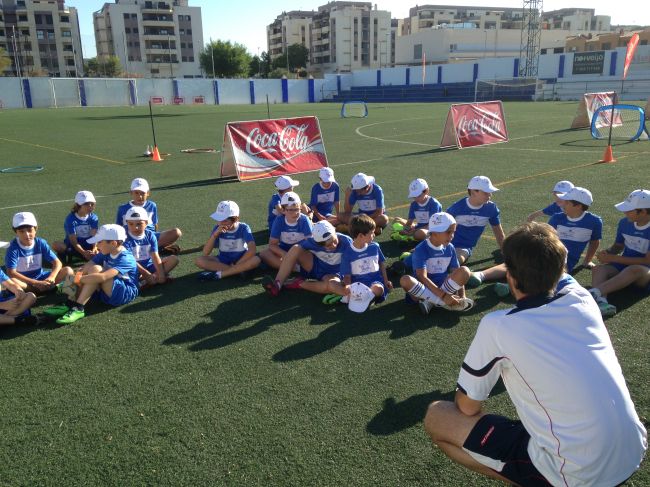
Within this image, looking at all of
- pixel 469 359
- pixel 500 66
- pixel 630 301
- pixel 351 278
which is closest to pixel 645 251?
pixel 630 301

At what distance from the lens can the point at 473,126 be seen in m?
19.8

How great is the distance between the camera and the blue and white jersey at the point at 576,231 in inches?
251

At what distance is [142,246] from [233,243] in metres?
1.19

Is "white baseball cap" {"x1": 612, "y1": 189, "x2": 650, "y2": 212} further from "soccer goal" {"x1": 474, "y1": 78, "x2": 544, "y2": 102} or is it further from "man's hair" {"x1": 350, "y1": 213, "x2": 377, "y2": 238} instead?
"soccer goal" {"x1": 474, "y1": 78, "x2": 544, "y2": 102}

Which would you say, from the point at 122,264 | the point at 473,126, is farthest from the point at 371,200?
the point at 473,126

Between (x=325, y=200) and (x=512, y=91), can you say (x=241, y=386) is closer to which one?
(x=325, y=200)

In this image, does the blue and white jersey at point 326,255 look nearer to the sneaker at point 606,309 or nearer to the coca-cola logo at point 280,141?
the sneaker at point 606,309

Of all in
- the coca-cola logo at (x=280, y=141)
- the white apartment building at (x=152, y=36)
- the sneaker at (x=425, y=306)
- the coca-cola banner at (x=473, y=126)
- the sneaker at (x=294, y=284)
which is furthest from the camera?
the white apartment building at (x=152, y=36)

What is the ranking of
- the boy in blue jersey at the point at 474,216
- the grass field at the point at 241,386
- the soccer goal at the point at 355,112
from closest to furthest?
1. the grass field at the point at 241,386
2. the boy in blue jersey at the point at 474,216
3. the soccer goal at the point at 355,112

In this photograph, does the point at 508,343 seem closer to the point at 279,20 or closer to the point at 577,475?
the point at 577,475

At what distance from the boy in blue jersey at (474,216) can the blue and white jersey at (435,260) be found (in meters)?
1.21

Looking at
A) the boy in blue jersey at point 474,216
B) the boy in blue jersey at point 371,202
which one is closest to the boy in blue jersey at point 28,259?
the boy in blue jersey at point 371,202

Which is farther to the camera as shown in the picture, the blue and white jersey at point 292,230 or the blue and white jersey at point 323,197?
the blue and white jersey at point 323,197

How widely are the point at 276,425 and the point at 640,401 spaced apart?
9.17 feet
